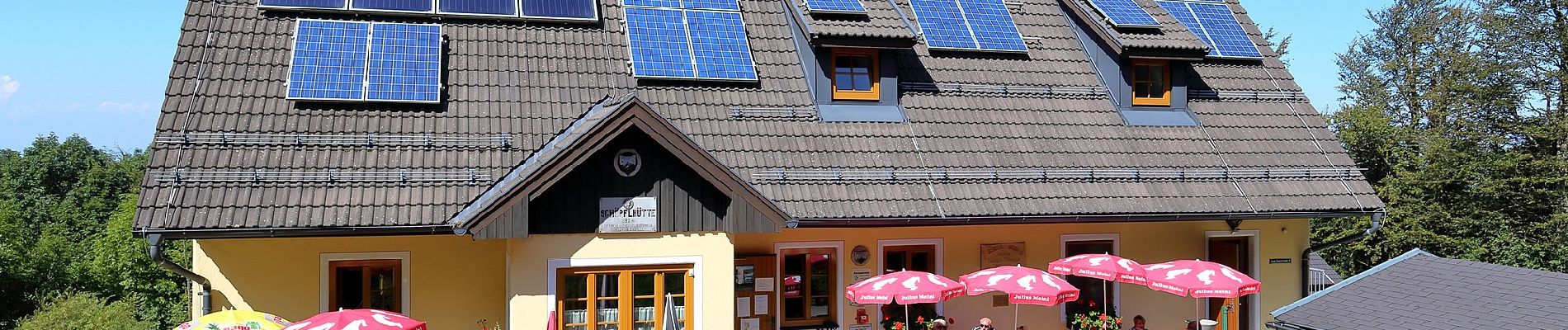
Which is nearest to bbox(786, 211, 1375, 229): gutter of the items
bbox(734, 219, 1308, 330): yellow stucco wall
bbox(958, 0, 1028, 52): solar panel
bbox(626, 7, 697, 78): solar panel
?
bbox(734, 219, 1308, 330): yellow stucco wall

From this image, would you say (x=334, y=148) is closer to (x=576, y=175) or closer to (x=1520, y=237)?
(x=576, y=175)

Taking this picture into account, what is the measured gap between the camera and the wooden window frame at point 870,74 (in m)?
13.3

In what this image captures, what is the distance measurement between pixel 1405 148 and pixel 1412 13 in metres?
6.12

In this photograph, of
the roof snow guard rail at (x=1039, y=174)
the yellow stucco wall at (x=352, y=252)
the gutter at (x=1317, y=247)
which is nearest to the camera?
the yellow stucco wall at (x=352, y=252)

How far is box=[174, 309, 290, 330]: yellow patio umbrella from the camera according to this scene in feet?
27.8

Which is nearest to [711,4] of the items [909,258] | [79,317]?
[909,258]

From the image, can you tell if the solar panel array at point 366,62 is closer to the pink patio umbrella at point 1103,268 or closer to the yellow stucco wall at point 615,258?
the yellow stucco wall at point 615,258

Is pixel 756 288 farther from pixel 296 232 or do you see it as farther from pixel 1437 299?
pixel 1437 299

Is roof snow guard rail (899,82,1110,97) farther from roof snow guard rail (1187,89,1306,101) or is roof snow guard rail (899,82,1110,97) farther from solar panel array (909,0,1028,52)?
roof snow guard rail (1187,89,1306,101)

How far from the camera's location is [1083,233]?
13.0m

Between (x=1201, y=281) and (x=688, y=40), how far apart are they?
22.1 ft

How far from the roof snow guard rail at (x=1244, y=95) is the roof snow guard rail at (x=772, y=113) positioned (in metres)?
5.63

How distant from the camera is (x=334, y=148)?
10.9 meters

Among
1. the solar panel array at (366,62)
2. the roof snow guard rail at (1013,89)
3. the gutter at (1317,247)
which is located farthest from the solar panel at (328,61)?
the gutter at (1317,247)
